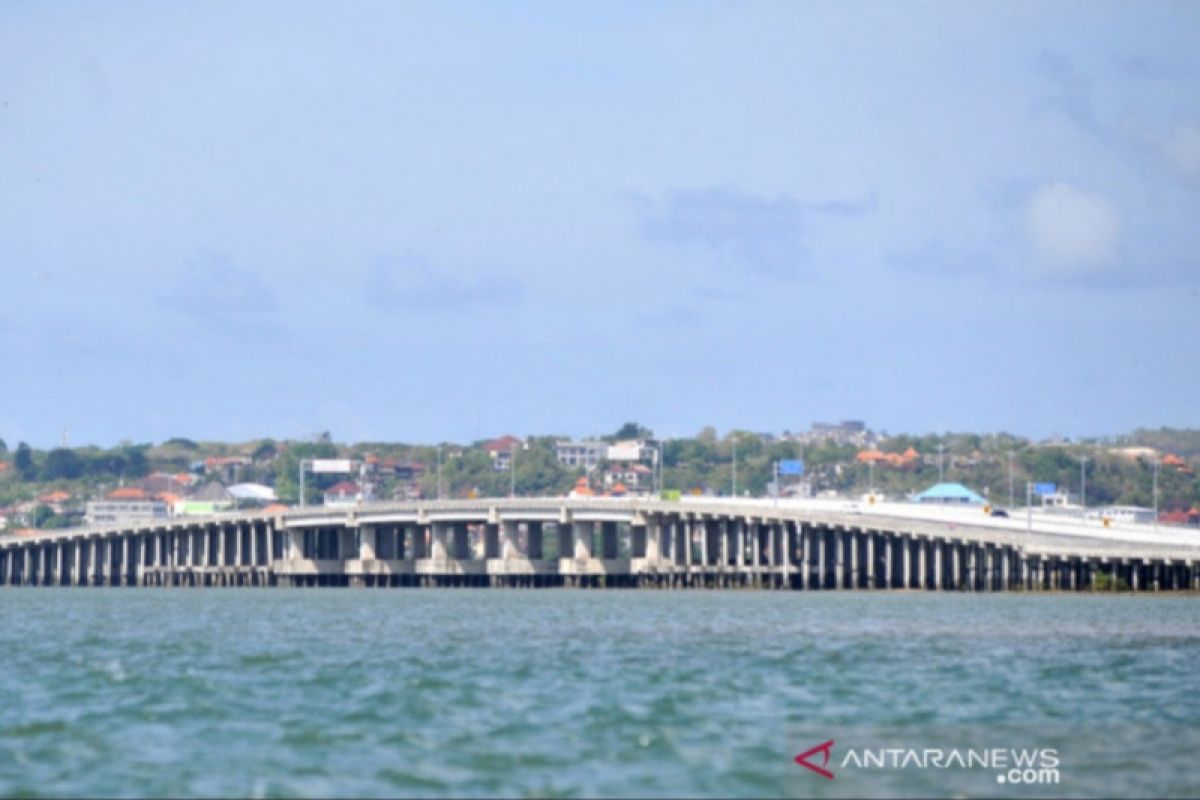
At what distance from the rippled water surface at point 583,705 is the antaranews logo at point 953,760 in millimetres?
334

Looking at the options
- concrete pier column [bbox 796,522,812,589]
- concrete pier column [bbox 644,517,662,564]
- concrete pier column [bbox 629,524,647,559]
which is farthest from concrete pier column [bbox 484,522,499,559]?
concrete pier column [bbox 796,522,812,589]

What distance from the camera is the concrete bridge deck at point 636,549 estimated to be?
13925 centimetres

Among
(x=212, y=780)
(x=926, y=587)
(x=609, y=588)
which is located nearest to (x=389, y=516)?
(x=609, y=588)

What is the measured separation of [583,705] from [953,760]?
38.9ft

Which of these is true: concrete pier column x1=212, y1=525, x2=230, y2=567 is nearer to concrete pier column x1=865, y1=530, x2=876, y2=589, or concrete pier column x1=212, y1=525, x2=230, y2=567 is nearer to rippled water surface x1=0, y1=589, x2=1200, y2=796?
concrete pier column x1=865, y1=530, x2=876, y2=589

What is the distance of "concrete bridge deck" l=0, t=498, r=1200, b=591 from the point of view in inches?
5482

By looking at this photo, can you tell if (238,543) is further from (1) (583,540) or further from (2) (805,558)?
(2) (805,558)

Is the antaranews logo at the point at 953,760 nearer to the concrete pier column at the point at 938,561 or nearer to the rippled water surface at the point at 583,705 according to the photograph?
the rippled water surface at the point at 583,705

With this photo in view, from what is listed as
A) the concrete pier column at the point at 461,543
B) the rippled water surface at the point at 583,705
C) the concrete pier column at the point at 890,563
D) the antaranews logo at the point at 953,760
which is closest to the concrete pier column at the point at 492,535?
the concrete pier column at the point at 461,543

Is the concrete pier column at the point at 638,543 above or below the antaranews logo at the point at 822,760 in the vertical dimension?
above

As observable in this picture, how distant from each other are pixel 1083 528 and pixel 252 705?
354 ft

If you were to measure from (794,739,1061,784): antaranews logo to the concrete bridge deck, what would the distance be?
8907 cm

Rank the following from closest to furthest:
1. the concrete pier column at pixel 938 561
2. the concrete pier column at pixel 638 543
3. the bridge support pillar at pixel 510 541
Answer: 1. the concrete pier column at pixel 938 561
2. the concrete pier column at pixel 638 543
3. the bridge support pillar at pixel 510 541

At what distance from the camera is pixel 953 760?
42.3m
